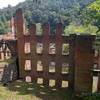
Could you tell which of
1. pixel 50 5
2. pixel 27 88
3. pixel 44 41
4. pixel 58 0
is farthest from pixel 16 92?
pixel 58 0

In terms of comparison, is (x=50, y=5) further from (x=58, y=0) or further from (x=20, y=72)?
(x=20, y=72)

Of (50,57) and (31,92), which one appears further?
(50,57)

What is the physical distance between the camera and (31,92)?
2466 centimetres

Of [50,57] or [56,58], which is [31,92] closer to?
[50,57]

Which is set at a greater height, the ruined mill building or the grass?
the ruined mill building

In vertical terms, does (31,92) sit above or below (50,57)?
below

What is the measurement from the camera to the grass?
2332 centimetres

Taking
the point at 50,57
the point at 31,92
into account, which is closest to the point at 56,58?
the point at 50,57

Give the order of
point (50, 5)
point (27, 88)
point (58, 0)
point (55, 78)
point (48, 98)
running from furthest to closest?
point (58, 0)
point (50, 5)
point (55, 78)
point (27, 88)
point (48, 98)

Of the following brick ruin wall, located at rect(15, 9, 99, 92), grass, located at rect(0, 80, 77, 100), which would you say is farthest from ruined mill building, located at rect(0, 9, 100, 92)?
grass, located at rect(0, 80, 77, 100)

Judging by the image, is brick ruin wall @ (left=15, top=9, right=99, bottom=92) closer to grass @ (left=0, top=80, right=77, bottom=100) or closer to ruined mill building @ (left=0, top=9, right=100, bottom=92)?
ruined mill building @ (left=0, top=9, right=100, bottom=92)

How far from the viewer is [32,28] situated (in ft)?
88.3

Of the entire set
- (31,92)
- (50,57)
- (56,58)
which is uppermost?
(50,57)

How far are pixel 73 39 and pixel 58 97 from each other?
6.04 meters
